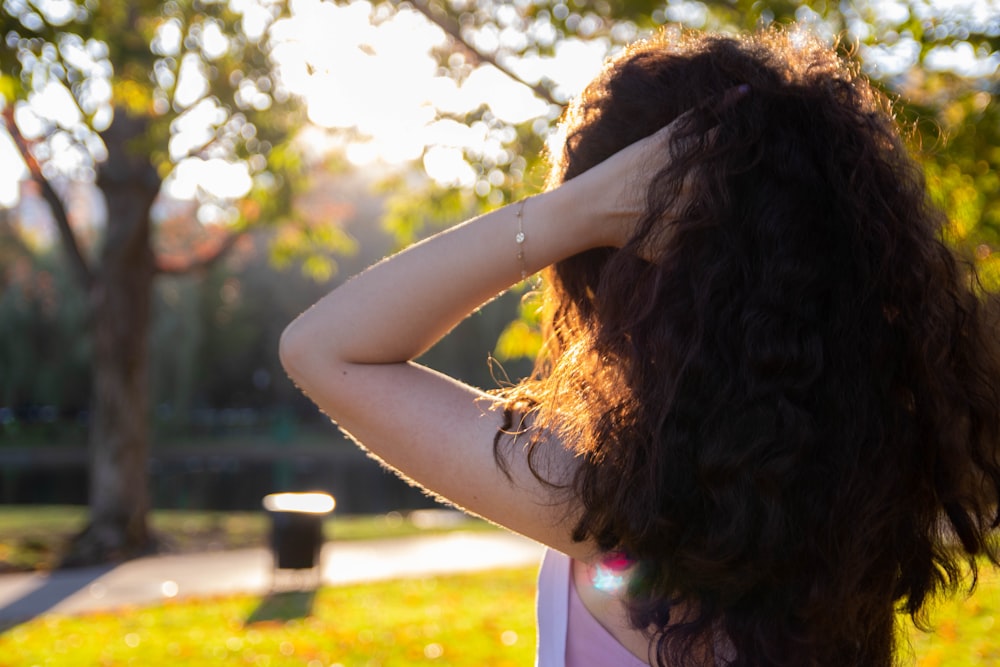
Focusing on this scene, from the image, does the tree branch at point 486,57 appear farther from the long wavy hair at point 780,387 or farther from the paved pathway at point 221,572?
the paved pathway at point 221,572

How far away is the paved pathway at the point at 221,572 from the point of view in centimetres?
1019

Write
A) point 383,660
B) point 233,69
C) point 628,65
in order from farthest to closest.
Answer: point 233,69
point 383,660
point 628,65

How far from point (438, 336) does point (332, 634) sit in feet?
21.2

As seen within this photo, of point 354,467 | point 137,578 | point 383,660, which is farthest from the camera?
point 354,467

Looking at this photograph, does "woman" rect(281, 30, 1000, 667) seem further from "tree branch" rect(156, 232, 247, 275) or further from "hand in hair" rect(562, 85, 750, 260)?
"tree branch" rect(156, 232, 247, 275)

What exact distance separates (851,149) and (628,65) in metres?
0.35

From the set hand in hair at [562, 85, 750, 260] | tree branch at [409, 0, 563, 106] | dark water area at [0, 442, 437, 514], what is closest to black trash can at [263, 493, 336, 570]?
tree branch at [409, 0, 563, 106]

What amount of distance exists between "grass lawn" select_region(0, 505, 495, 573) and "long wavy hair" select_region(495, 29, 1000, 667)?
12.0 m

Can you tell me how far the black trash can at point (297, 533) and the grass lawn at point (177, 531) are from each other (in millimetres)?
2164

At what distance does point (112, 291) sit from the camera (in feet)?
43.9

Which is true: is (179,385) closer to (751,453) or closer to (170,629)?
(170,629)

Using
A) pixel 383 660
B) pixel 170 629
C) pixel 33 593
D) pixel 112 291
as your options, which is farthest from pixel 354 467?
pixel 383 660

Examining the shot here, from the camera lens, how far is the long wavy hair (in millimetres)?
1220

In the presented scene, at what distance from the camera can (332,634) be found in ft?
24.3
